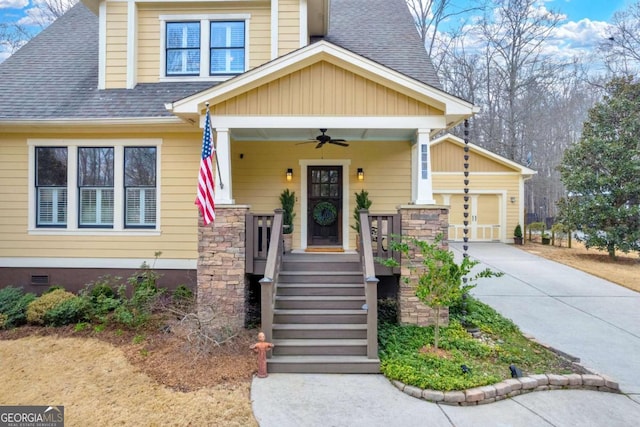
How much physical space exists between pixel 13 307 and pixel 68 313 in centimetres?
112

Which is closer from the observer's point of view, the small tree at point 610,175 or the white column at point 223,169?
the white column at point 223,169

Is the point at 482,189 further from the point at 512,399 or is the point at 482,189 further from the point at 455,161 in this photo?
the point at 512,399

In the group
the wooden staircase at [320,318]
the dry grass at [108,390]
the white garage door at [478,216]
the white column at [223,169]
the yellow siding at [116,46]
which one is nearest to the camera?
the dry grass at [108,390]

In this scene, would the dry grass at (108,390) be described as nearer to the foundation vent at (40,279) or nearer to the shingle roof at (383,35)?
the foundation vent at (40,279)

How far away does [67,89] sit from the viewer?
323 inches

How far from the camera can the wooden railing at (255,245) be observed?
6.14 metres

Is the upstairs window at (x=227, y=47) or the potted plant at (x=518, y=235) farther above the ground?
the upstairs window at (x=227, y=47)

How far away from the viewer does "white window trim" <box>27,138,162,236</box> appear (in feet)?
24.8

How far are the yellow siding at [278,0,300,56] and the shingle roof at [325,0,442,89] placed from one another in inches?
56.9

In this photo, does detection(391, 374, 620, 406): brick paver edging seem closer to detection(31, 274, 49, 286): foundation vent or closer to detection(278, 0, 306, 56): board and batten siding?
detection(278, 0, 306, 56): board and batten siding

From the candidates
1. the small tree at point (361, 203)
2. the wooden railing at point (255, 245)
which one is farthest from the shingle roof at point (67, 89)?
the small tree at point (361, 203)

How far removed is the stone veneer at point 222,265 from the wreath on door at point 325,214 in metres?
2.76

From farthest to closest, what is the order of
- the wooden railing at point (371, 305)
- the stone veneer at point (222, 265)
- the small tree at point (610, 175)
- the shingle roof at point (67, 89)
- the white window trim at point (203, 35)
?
the small tree at point (610, 175) < the white window trim at point (203, 35) < the shingle roof at point (67, 89) < the stone veneer at point (222, 265) < the wooden railing at point (371, 305)

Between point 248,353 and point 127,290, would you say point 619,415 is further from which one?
point 127,290
